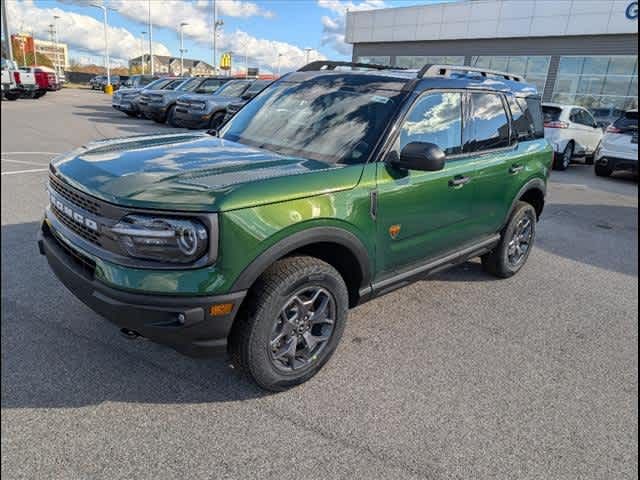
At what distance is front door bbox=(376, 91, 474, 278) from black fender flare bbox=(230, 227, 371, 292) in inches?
7.4

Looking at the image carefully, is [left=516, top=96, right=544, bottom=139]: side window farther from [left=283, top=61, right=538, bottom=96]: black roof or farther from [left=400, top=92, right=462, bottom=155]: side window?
[left=400, top=92, right=462, bottom=155]: side window

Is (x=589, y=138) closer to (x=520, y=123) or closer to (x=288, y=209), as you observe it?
(x=520, y=123)

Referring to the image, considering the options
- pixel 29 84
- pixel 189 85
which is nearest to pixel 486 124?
pixel 189 85

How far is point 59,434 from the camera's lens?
91.3 inches

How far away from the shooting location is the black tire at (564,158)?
42.0 feet

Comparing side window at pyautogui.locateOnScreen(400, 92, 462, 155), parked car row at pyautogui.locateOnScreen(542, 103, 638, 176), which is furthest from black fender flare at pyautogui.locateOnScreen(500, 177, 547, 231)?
parked car row at pyautogui.locateOnScreen(542, 103, 638, 176)

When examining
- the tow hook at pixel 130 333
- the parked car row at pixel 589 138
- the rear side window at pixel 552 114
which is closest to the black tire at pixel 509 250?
the tow hook at pixel 130 333

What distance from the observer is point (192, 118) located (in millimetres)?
13875

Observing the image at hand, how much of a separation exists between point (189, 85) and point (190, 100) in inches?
149

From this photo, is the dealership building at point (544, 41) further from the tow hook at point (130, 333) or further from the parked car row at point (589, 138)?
the tow hook at point (130, 333)

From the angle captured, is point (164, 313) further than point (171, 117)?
No

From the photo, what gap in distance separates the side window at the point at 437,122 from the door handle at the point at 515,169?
853 millimetres

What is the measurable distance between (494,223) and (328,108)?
1.92 meters

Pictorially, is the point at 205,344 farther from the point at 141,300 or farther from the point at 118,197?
the point at 118,197
